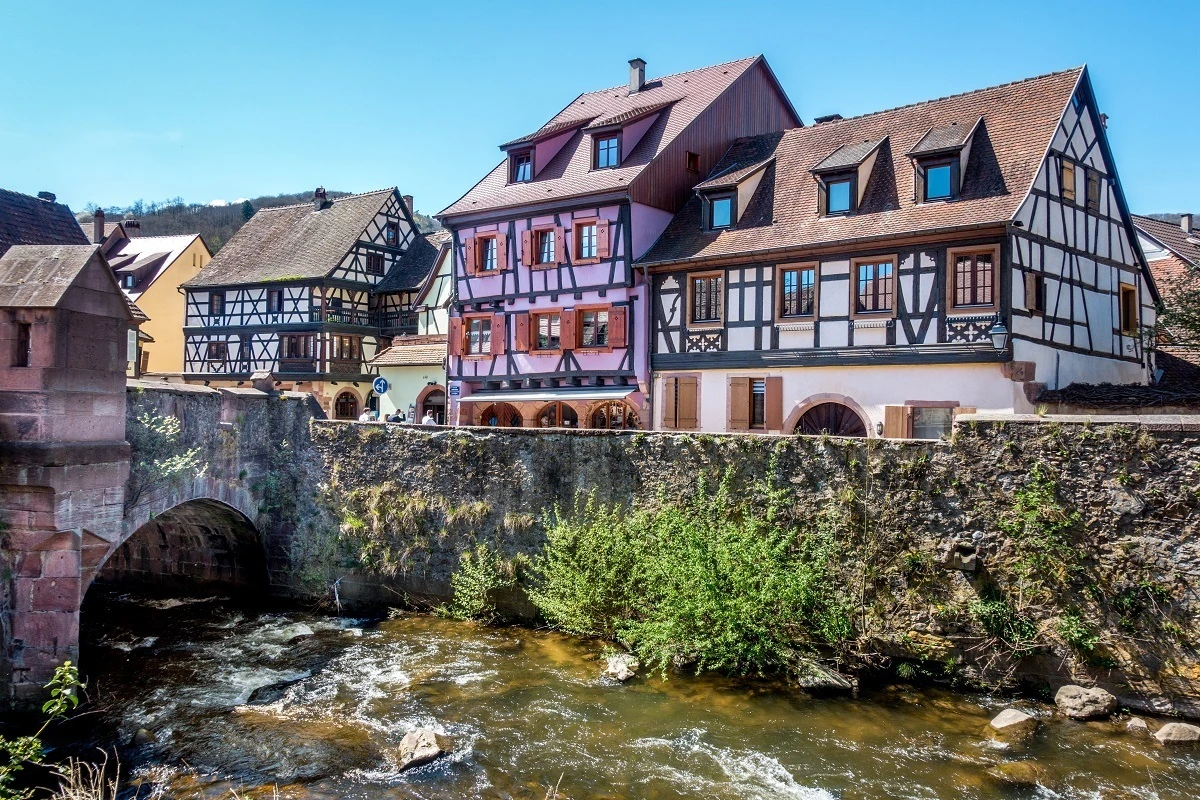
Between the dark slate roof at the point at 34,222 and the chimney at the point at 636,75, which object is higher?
the chimney at the point at 636,75

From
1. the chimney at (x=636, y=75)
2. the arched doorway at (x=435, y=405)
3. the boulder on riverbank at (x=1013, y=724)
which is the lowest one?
the boulder on riverbank at (x=1013, y=724)

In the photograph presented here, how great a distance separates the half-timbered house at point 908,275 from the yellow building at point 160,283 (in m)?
29.9

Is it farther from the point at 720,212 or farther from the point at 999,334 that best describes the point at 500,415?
the point at 999,334

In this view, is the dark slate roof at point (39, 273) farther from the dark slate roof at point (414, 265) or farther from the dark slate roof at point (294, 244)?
the dark slate roof at point (414, 265)

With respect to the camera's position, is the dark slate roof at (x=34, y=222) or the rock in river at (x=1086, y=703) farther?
the dark slate roof at (x=34, y=222)

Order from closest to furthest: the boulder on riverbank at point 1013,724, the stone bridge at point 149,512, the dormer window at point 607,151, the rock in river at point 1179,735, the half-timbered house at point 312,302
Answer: the rock in river at point 1179,735 < the boulder on riverbank at point 1013,724 < the stone bridge at point 149,512 < the dormer window at point 607,151 < the half-timbered house at point 312,302

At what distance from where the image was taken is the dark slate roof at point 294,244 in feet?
130

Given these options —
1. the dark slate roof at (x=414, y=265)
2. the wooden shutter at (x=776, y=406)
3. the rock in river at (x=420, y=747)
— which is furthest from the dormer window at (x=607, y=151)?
the rock in river at (x=420, y=747)

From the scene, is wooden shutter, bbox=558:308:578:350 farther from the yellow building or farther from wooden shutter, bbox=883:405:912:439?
the yellow building

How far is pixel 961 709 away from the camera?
12.0m

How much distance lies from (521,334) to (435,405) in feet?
25.8

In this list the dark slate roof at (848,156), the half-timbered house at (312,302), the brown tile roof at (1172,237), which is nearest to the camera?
the dark slate roof at (848,156)

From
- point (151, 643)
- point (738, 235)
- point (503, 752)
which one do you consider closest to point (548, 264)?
point (738, 235)

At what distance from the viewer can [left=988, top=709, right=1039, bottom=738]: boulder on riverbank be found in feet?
36.8
